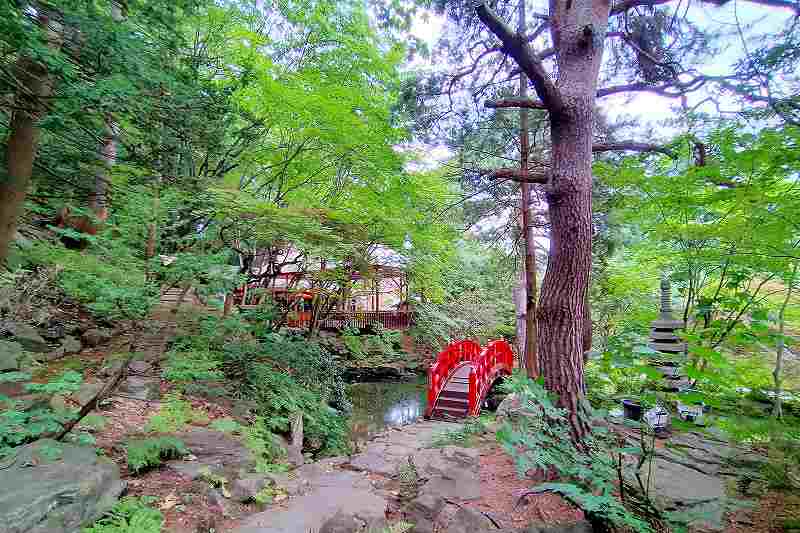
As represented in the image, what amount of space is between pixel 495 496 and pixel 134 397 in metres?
4.04

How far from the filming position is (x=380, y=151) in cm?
605

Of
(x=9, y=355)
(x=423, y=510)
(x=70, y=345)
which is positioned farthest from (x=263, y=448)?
(x=70, y=345)

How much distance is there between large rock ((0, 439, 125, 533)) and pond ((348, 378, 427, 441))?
589 cm

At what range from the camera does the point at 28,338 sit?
4824mm

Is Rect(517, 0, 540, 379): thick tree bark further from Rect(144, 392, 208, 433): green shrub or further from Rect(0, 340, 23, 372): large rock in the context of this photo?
Rect(0, 340, 23, 372): large rock

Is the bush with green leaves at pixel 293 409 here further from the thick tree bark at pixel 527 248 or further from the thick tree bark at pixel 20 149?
the thick tree bark at pixel 527 248

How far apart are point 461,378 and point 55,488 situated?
8191 millimetres

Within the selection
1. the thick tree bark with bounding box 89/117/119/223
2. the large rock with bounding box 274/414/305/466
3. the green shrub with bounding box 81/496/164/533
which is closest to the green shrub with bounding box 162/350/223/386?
the green shrub with bounding box 81/496/164/533

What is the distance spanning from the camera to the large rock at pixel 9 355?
391 centimetres

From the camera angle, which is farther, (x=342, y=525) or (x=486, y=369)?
(x=486, y=369)

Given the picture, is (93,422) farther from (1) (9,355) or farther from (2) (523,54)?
(2) (523,54)

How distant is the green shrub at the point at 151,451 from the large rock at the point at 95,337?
9.46 ft

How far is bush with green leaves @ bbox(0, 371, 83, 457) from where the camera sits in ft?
8.25

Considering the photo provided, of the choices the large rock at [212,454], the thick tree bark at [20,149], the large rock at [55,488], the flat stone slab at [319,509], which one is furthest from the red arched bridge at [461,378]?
the thick tree bark at [20,149]
